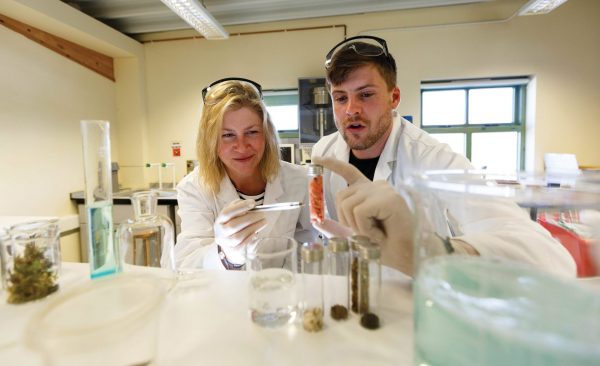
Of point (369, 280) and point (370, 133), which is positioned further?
point (370, 133)

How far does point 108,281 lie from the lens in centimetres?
38

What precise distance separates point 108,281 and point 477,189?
0.49m

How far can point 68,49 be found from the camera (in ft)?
9.03

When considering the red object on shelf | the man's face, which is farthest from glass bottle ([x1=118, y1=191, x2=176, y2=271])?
the man's face

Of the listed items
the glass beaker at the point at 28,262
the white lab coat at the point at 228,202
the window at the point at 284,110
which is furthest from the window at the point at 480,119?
the glass beaker at the point at 28,262

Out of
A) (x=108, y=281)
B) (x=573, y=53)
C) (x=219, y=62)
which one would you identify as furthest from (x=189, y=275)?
(x=573, y=53)

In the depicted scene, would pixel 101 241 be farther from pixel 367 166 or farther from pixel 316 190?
pixel 367 166

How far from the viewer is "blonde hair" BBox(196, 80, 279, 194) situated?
121 cm

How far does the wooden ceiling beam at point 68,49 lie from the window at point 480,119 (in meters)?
3.46

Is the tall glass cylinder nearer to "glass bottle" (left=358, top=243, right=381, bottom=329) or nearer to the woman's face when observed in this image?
"glass bottle" (left=358, top=243, right=381, bottom=329)

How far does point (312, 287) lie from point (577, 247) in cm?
43

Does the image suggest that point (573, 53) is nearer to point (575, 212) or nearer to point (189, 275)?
point (575, 212)

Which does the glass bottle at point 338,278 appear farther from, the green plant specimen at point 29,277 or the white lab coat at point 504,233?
the green plant specimen at point 29,277

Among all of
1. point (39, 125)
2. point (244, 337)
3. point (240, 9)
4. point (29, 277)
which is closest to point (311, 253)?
point (244, 337)
